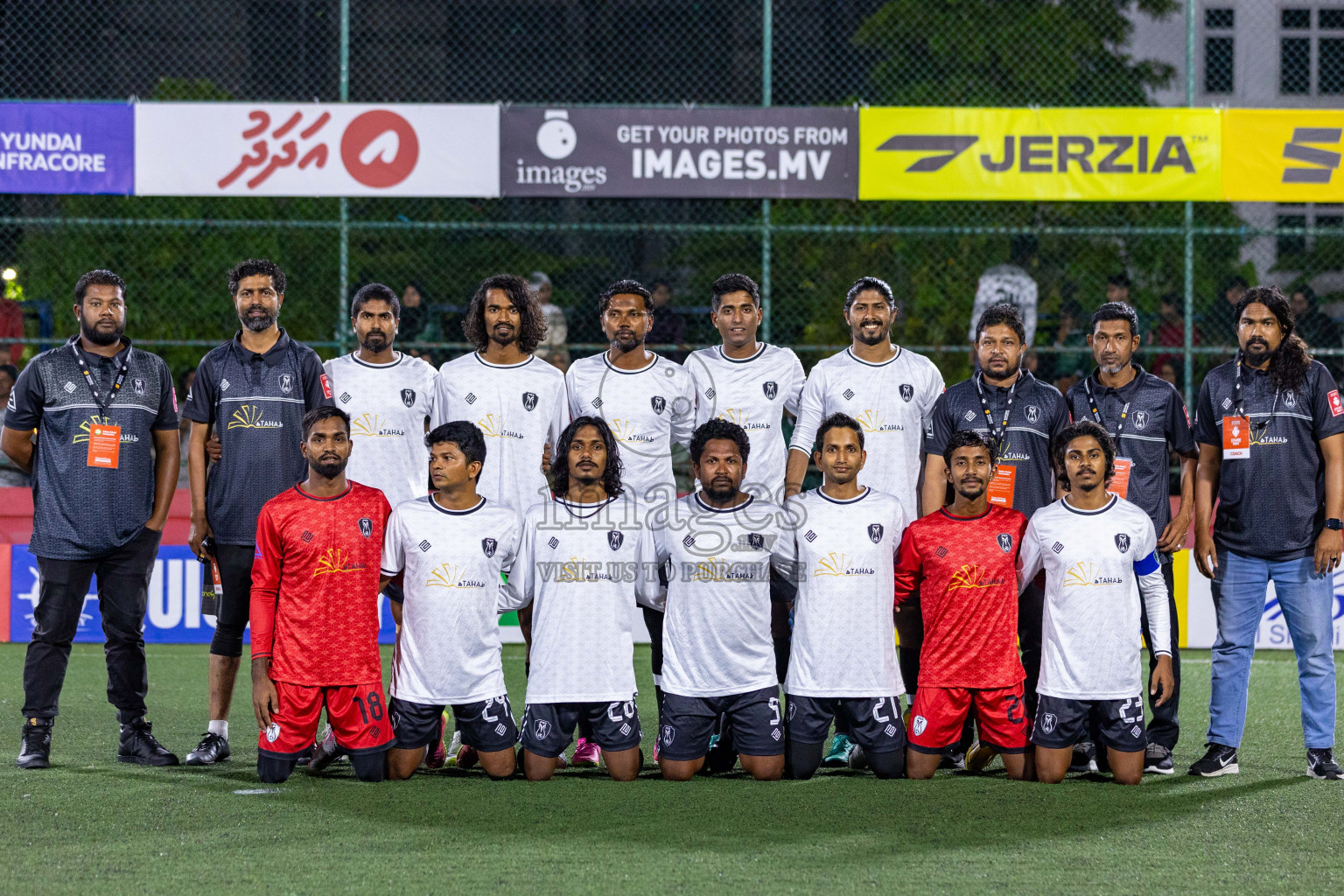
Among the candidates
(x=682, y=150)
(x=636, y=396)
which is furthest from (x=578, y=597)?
(x=682, y=150)

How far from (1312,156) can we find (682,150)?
16.0 feet

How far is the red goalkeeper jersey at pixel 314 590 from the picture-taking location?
565 cm

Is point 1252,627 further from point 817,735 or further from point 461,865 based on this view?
point 461,865

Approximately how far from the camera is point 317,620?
5.67 metres

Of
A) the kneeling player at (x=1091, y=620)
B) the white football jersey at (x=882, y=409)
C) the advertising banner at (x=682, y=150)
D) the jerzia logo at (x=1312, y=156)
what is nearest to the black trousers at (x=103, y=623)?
the white football jersey at (x=882, y=409)

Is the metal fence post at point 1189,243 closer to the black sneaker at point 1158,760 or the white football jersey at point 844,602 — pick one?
the black sneaker at point 1158,760

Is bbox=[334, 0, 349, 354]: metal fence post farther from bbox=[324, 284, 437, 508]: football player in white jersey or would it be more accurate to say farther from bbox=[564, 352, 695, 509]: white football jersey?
bbox=[564, 352, 695, 509]: white football jersey

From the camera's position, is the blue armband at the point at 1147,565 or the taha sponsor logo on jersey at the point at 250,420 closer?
the blue armband at the point at 1147,565

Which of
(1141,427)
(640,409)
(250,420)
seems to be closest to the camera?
(250,420)

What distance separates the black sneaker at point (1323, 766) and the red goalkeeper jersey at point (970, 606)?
1304 mm

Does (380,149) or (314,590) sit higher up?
(380,149)

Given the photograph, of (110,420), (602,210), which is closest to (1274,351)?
(110,420)

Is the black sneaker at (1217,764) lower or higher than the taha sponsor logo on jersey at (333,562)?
lower

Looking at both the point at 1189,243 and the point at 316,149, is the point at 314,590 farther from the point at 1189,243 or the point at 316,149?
the point at 1189,243
